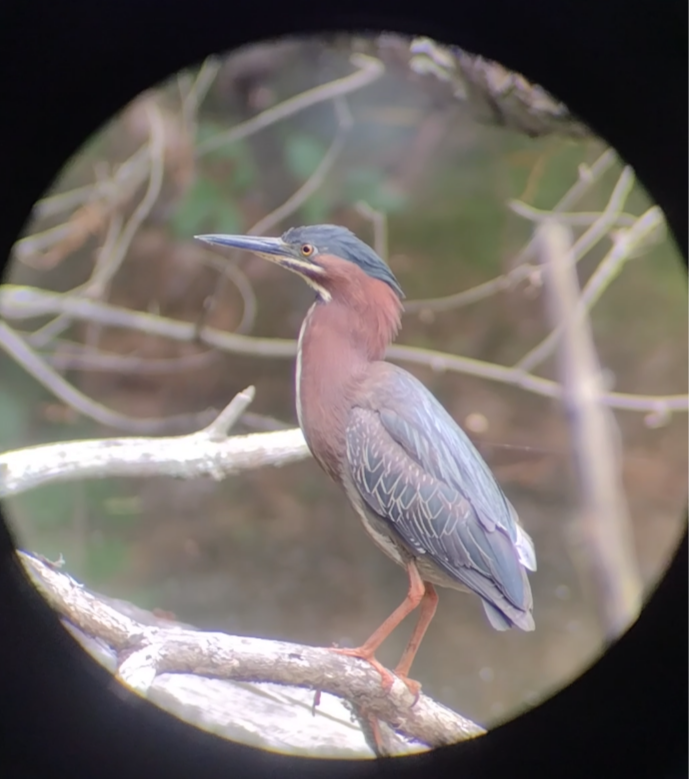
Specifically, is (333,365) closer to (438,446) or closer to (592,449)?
(438,446)

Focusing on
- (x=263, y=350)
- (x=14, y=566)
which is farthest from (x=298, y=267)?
(x=14, y=566)

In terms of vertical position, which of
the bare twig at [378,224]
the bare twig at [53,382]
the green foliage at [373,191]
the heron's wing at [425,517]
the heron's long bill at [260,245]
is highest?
the green foliage at [373,191]

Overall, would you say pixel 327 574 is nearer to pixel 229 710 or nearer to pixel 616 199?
pixel 229 710

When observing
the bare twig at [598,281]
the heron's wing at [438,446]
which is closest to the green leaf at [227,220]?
the heron's wing at [438,446]

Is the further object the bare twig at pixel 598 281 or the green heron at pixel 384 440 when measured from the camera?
the bare twig at pixel 598 281

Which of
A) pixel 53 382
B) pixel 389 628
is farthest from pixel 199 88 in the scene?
pixel 389 628

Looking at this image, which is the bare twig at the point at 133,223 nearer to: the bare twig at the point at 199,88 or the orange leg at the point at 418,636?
the bare twig at the point at 199,88
